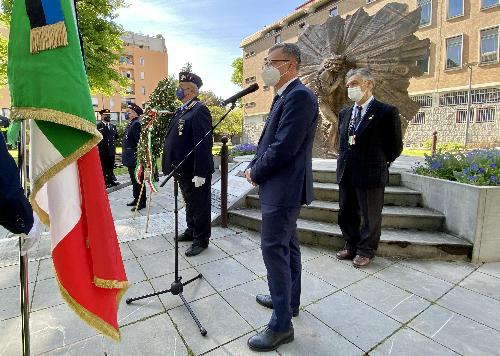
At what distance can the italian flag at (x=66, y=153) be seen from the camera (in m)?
1.39

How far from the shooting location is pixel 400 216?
4.12 metres

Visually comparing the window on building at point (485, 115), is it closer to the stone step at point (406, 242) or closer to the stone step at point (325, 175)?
the stone step at point (325, 175)

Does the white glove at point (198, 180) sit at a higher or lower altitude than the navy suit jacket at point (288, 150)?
lower

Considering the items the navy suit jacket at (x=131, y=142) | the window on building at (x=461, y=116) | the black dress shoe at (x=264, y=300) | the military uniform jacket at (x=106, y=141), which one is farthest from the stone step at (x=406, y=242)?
the window on building at (x=461, y=116)

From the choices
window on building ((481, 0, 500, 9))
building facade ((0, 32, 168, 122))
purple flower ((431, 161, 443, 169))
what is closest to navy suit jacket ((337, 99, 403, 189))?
purple flower ((431, 161, 443, 169))

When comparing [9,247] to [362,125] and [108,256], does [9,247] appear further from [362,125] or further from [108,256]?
[362,125]

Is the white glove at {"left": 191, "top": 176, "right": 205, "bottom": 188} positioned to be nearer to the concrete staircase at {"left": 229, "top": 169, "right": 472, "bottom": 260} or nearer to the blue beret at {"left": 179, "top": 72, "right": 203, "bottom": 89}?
the blue beret at {"left": 179, "top": 72, "right": 203, "bottom": 89}

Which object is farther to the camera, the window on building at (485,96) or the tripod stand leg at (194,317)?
the window on building at (485,96)

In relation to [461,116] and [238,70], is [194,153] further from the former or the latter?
[238,70]

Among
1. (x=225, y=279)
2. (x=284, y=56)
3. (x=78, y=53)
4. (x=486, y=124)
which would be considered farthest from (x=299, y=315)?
(x=486, y=124)

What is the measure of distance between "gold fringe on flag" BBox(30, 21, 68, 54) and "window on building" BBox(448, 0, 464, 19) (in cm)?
2738

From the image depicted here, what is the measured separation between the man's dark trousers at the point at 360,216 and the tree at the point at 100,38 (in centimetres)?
1381

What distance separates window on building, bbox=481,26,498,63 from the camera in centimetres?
1965

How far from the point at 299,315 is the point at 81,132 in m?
2.19
